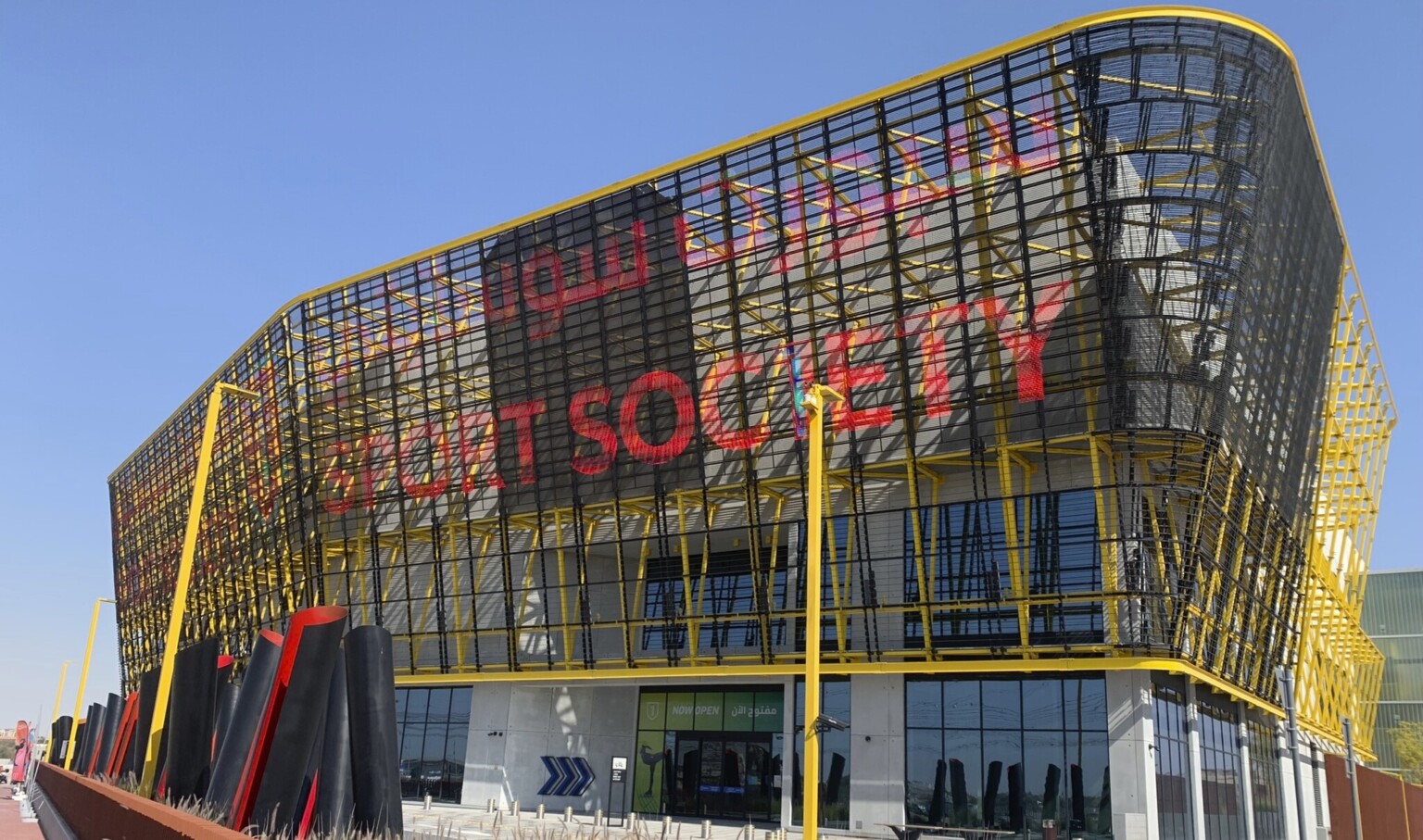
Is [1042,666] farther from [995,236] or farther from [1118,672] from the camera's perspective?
[995,236]

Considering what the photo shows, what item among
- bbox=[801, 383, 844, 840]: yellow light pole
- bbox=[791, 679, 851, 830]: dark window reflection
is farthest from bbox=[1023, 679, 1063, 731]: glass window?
bbox=[801, 383, 844, 840]: yellow light pole

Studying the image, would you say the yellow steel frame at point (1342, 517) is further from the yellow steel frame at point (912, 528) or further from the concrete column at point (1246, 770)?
the concrete column at point (1246, 770)

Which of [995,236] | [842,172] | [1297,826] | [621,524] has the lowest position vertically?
[1297,826]

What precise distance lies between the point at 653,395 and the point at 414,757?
2132 cm

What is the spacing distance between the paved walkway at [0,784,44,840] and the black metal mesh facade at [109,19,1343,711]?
49.9 feet

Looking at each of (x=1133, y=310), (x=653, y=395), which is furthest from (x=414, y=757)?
(x=1133, y=310)

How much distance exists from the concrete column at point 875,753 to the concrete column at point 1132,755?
20.8 feet

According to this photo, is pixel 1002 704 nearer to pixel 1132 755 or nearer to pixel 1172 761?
pixel 1132 755

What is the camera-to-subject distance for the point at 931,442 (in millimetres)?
35312

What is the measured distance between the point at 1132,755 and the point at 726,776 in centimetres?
1548

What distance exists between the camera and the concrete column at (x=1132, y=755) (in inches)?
1169

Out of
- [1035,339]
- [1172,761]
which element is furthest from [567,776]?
[1035,339]

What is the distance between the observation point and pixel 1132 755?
3031 cm

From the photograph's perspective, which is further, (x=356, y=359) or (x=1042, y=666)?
(x=356, y=359)
